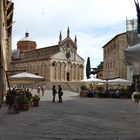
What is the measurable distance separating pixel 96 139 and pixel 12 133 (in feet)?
8.15

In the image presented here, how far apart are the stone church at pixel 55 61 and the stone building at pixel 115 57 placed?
810 inches

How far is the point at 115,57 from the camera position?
217 feet

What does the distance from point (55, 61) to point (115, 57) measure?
3118 cm

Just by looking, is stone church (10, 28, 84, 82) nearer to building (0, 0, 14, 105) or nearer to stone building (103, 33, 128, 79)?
stone building (103, 33, 128, 79)

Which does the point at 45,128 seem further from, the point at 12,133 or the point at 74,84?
the point at 74,84

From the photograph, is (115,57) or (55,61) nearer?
(115,57)

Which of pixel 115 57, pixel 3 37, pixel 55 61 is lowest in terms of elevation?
pixel 3 37

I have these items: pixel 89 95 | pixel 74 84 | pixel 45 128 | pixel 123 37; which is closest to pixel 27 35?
pixel 74 84

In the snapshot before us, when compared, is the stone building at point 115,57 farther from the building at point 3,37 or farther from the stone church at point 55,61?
the building at point 3,37

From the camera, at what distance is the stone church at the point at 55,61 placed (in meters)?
93.6

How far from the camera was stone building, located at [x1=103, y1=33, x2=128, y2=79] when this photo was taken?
62219mm

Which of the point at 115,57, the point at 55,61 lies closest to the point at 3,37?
the point at 115,57

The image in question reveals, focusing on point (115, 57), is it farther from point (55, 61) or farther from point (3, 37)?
point (3, 37)

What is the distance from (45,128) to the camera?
1201 cm
